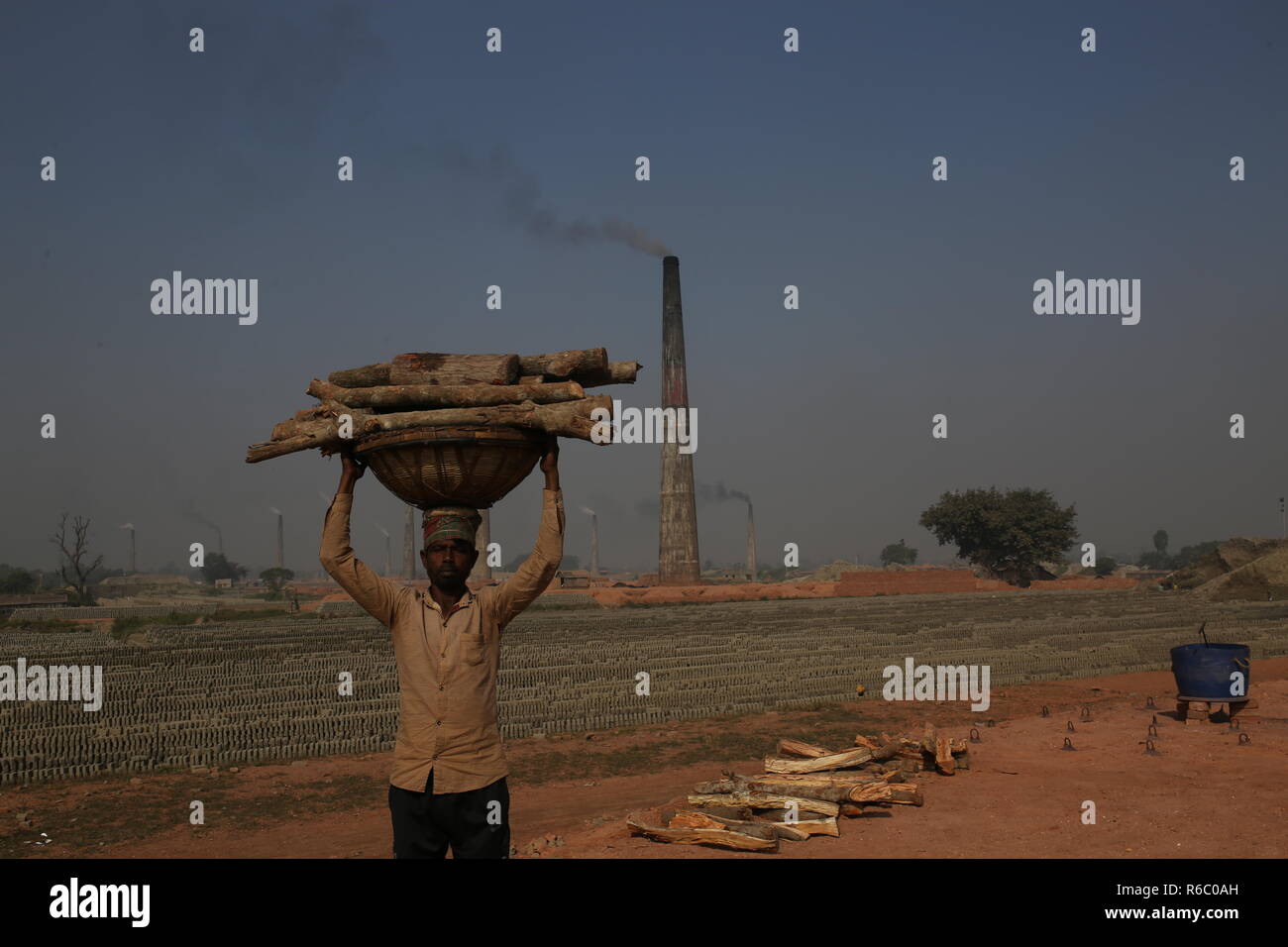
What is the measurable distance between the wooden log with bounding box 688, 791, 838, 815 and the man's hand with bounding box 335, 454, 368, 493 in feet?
18.0

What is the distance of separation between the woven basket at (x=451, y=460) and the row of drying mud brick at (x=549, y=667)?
11.6 metres

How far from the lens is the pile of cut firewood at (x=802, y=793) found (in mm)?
8523

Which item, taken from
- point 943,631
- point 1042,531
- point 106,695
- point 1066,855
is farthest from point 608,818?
point 1042,531

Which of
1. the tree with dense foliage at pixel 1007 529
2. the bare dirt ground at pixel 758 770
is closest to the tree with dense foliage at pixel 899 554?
the tree with dense foliage at pixel 1007 529

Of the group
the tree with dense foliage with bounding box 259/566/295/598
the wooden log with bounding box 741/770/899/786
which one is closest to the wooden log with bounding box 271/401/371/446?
the wooden log with bounding box 741/770/899/786

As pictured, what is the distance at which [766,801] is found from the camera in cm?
923

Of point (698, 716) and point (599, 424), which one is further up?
point (599, 424)

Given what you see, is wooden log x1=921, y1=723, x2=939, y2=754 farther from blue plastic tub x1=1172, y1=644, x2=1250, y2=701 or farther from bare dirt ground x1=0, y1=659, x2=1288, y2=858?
blue plastic tub x1=1172, y1=644, x2=1250, y2=701

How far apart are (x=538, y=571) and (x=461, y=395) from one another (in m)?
0.90

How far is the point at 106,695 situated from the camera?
62.6ft

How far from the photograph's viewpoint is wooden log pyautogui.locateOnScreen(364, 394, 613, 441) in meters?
4.67
